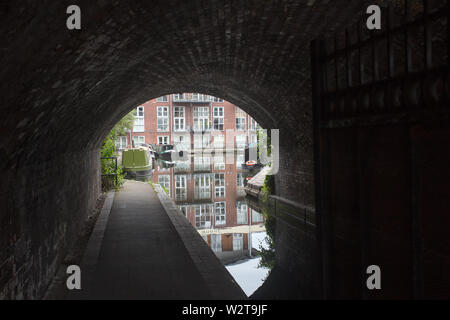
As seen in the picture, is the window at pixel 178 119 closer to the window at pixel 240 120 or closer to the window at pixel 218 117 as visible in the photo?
the window at pixel 218 117

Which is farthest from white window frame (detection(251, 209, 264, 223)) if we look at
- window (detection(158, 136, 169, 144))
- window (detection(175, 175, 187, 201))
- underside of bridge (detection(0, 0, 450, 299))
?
window (detection(158, 136, 169, 144))

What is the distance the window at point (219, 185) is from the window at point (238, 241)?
7201 mm

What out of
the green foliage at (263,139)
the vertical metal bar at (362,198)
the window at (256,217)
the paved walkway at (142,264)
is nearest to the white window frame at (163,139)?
the green foliage at (263,139)

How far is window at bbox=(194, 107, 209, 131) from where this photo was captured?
49.0 m

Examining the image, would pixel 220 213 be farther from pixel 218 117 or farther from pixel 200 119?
pixel 218 117

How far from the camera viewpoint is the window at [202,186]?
63.1ft

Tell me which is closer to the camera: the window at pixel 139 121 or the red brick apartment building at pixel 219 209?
the red brick apartment building at pixel 219 209

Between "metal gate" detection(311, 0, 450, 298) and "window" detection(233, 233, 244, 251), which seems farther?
"window" detection(233, 233, 244, 251)

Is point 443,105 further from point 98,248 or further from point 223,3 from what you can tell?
point 98,248

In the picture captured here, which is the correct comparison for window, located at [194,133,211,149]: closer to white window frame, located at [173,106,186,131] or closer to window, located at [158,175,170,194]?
white window frame, located at [173,106,186,131]

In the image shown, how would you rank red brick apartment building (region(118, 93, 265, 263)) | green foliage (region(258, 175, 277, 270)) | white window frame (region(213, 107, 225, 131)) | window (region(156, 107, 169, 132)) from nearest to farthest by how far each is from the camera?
green foliage (region(258, 175, 277, 270)) → red brick apartment building (region(118, 93, 265, 263)) → window (region(156, 107, 169, 132)) → white window frame (region(213, 107, 225, 131))

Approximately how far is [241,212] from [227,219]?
0.95 meters

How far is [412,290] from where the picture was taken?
2.67m
